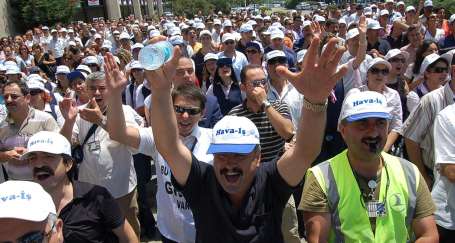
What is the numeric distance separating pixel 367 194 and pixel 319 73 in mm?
754

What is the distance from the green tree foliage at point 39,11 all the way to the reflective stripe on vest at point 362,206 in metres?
35.4

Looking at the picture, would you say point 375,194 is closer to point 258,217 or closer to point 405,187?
point 405,187

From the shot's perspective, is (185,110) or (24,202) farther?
(185,110)

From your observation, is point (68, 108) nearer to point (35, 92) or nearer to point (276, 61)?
point (35, 92)

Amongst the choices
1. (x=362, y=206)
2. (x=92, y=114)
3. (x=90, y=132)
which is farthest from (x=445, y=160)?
(x=90, y=132)

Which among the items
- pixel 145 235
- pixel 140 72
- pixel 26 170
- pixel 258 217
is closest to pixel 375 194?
pixel 258 217

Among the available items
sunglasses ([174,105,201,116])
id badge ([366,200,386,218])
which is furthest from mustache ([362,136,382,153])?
sunglasses ([174,105,201,116])

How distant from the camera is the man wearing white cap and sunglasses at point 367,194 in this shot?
8.25 ft

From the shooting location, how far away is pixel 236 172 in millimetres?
2482

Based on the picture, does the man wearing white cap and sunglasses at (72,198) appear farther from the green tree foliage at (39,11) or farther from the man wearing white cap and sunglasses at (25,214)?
the green tree foliage at (39,11)

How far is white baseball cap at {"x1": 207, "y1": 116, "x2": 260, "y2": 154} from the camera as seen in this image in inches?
96.7

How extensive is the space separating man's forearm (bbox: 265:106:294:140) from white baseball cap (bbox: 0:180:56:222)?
84.7 inches

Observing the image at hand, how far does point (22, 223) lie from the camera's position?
198cm

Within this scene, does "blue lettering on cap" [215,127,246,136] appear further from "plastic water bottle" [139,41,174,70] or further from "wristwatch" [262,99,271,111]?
"wristwatch" [262,99,271,111]
